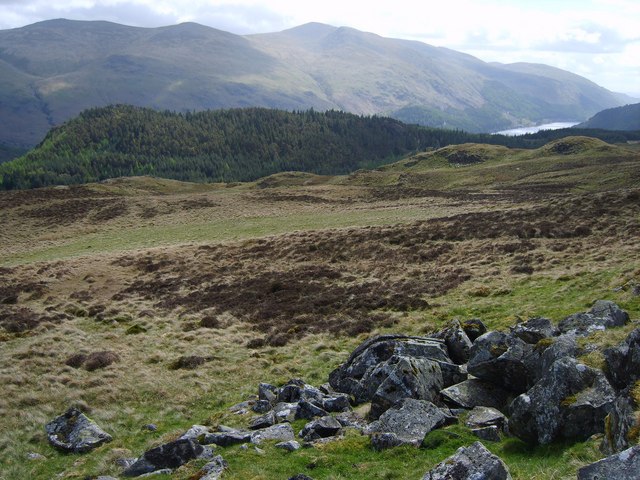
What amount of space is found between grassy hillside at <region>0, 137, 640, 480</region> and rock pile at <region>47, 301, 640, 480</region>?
0.64 meters

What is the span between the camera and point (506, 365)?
49.9 ft

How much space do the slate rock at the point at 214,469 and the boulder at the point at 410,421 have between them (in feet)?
12.7

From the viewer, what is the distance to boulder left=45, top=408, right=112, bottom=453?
17469mm

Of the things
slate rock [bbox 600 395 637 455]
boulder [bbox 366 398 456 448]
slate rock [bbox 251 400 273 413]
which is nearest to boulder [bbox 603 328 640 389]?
slate rock [bbox 600 395 637 455]

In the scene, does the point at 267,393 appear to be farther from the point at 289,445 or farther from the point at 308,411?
the point at 289,445

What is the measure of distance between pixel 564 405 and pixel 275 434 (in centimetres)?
807

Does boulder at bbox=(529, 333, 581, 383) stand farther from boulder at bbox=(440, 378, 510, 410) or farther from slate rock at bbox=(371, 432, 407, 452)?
slate rock at bbox=(371, 432, 407, 452)

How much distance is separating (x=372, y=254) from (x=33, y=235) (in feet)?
175

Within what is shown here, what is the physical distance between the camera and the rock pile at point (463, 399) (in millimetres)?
11238

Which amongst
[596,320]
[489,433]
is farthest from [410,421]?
[596,320]

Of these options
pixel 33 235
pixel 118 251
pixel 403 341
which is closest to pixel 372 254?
pixel 403 341

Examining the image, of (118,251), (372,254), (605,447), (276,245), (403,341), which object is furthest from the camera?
(118,251)

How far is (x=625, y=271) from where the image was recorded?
89.1 feet

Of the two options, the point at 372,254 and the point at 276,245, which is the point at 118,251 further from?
the point at 372,254
